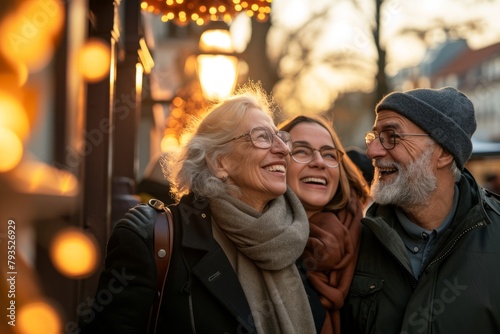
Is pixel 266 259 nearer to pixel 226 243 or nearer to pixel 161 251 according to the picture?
pixel 226 243

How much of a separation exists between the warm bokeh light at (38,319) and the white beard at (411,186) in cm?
196

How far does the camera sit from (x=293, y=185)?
500 cm

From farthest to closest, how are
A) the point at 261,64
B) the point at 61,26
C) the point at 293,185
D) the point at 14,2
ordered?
the point at 261,64, the point at 61,26, the point at 293,185, the point at 14,2

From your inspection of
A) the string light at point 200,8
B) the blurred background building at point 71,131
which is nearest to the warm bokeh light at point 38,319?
the blurred background building at point 71,131

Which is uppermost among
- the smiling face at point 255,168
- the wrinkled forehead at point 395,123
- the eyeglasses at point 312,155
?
the wrinkled forehead at point 395,123

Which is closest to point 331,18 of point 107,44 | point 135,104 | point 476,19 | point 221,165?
point 476,19

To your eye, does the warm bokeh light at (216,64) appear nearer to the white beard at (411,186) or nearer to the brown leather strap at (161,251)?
the white beard at (411,186)

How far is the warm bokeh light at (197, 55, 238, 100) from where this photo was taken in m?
9.75

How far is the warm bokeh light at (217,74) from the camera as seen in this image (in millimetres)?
9750

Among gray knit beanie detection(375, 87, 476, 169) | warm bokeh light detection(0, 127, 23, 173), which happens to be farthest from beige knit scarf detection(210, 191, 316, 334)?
warm bokeh light detection(0, 127, 23, 173)

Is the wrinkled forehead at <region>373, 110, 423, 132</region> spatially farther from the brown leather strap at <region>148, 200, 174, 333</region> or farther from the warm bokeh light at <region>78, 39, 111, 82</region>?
the warm bokeh light at <region>78, 39, 111, 82</region>

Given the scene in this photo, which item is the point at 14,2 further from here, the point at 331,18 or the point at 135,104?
the point at 331,18

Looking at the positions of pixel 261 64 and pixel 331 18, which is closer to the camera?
pixel 261 64

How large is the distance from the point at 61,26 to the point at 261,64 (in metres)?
9.73
